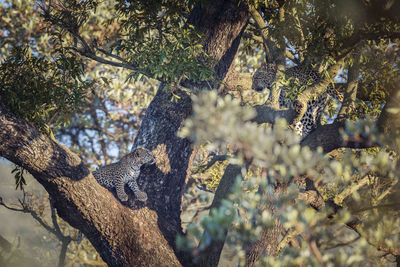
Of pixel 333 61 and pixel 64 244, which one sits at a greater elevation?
pixel 333 61

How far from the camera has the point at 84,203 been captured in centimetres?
400

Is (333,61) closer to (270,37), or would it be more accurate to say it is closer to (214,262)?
(270,37)

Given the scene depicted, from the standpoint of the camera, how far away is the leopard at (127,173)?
15.8 ft

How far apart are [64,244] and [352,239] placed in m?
6.10

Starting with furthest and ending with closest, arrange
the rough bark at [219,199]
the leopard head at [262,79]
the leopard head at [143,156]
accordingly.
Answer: the leopard head at [262,79] < the leopard head at [143,156] < the rough bark at [219,199]

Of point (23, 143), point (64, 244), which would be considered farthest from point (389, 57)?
point (64, 244)

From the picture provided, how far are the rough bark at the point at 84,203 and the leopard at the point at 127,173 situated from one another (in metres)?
0.34

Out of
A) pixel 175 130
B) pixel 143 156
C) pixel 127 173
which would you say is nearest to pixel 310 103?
pixel 175 130

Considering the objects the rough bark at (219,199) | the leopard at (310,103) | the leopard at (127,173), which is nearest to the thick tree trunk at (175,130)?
the leopard at (127,173)

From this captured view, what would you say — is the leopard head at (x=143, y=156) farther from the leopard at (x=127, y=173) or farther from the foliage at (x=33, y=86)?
the foliage at (x=33, y=86)

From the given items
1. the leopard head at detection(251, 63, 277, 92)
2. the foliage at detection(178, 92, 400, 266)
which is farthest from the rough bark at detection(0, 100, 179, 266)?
the leopard head at detection(251, 63, 277, 92)

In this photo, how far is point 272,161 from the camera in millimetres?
2188

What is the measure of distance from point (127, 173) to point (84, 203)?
3.68 feet

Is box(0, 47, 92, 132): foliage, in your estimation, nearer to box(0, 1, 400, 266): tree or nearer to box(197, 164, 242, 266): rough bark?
box(0, 1, 400, 266): tree
